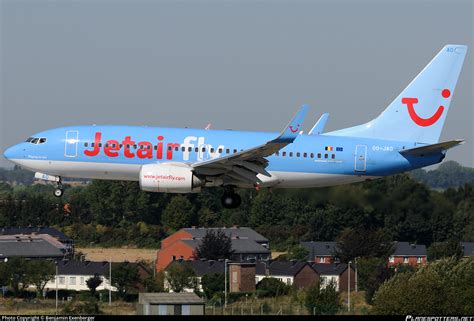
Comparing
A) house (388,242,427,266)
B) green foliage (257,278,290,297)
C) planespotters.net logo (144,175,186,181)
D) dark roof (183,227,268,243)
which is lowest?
green foliage (257,278,290,297)

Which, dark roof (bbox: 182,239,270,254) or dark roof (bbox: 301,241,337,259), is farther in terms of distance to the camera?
dark roof (bbox: 182,239,270,254)

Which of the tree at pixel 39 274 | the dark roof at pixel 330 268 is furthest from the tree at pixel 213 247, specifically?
the tree at pixel 39 274

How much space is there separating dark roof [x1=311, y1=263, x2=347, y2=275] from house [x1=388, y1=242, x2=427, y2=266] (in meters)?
5.45

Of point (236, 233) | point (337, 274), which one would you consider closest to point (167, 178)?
point (337, 274)

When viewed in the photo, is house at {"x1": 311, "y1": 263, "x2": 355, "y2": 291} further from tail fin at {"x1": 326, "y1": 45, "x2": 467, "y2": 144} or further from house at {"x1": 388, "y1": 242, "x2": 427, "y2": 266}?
tail fin at {"x1": 326, "y1": 45, "x2": 467, "y2": 144}

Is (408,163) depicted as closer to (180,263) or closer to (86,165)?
(86,165)

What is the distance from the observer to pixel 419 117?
200 ft

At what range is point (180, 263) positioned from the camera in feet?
338

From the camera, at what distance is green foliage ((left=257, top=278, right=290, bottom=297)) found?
317 feet

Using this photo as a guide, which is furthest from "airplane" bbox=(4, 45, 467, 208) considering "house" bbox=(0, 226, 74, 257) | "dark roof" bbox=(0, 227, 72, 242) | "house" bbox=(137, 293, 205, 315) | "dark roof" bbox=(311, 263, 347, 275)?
"dark roof" bbox=(0, 227, 72, 242)

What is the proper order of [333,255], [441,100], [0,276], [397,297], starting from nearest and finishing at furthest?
[441,100]
[397,297]
[0,276]
[333,255]

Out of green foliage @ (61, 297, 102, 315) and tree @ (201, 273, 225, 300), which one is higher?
tree @ (201, 273, 225, 300)

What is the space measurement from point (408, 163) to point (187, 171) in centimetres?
1140

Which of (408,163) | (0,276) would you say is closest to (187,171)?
(408,163)
